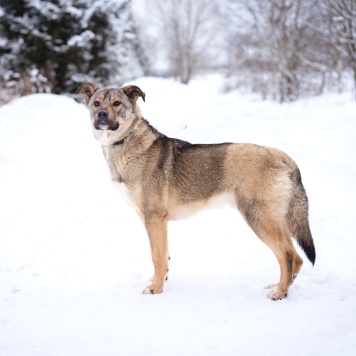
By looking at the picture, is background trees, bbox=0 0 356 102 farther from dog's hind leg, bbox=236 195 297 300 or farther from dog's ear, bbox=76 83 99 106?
dog's hind leg, bbox=236 195 297 300

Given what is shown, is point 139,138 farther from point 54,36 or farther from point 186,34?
point 186,34

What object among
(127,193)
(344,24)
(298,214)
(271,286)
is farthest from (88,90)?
(344,24)

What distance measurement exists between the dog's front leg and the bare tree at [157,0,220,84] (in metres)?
33.8

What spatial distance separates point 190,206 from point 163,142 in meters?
0.84

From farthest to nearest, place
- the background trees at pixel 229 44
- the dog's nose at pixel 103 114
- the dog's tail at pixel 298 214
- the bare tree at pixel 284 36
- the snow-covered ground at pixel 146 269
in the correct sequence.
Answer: the bare tree at pixel 284 36
the background trees at pixel 229 44
the dog's nose at pixel 103 114
the dog's tail at pixel 298 214
the snow-covered ground at pixel 146 269

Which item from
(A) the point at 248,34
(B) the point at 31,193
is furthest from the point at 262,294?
(A) the point at 248,34

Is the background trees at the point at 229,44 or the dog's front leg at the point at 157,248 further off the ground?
the background trees at the point at 229,44

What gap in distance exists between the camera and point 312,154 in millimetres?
8570

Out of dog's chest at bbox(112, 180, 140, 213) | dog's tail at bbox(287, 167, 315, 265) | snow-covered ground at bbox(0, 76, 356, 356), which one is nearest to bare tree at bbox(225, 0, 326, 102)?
snow-covered ground at bbox(0, 76, 356, 356)

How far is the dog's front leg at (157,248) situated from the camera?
434 centimetres

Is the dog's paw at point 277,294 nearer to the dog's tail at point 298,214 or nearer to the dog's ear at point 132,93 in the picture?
the dog's tail at point 298,214

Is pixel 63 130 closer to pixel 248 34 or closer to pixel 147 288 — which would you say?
pixel 147 288

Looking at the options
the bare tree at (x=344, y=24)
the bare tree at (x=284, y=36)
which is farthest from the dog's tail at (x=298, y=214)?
the bare tree at (x=284, y=36)

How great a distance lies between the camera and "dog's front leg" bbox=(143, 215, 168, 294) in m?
4.34
